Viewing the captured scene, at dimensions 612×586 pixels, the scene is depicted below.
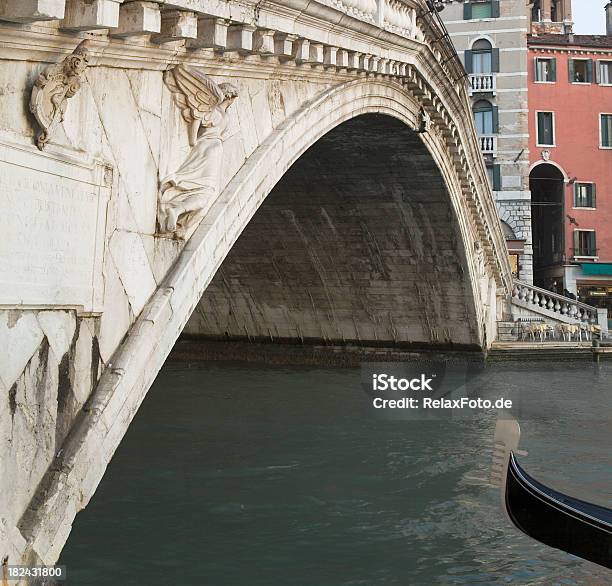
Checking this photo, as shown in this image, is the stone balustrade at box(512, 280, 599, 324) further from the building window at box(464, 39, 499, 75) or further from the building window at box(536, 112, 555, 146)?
the building window at box(464, 39, 499, 75)

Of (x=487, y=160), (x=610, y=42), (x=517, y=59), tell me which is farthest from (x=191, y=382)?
(x=610, y=42)

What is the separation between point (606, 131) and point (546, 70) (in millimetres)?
1599

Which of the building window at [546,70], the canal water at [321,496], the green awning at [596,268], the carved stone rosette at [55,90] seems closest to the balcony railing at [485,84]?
the building window at [546,70]

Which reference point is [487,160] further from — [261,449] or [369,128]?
[261,449]

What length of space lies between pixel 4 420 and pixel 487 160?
1510cm

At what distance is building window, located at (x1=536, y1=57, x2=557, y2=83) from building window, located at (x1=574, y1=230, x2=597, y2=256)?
2.91m

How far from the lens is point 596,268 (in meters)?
16.7

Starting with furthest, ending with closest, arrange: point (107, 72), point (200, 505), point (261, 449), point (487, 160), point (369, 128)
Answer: point (487, 160), point (369, 128), point (261, 449), point (200, 505), point (107, 72)

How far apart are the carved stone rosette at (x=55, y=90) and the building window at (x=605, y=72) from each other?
16054 millimetres

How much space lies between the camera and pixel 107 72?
2.88m

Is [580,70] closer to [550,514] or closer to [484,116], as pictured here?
[484,116]

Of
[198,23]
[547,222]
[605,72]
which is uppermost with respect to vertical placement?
[605,72]

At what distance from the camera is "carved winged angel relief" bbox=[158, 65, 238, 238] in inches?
127

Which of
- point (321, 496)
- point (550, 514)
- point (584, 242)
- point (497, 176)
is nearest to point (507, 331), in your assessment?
point (497, 176)
